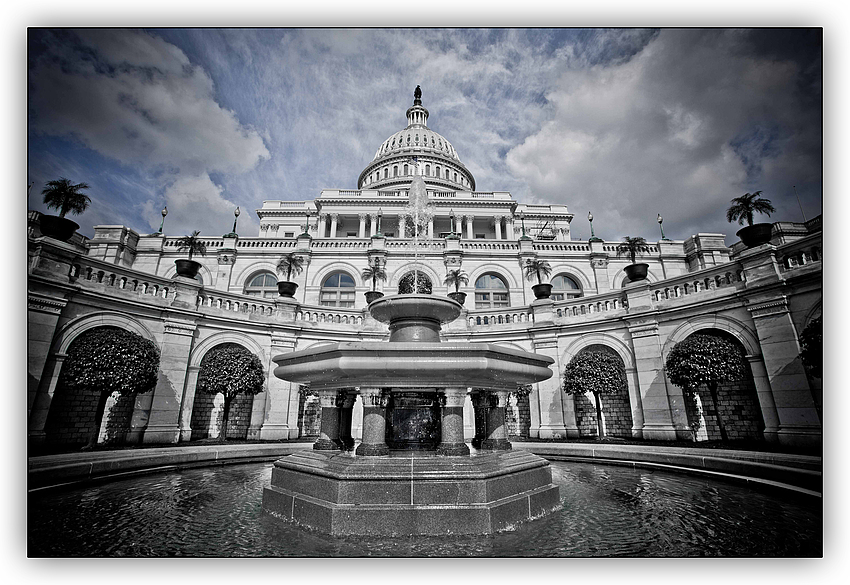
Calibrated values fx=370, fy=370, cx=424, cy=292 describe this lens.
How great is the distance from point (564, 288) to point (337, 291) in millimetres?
17616

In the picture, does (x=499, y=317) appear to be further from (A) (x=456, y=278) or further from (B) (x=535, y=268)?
(B) (x=535, y=268)

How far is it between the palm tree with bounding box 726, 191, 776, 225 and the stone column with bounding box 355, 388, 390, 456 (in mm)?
7619

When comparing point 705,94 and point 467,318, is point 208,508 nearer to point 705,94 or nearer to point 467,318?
point 705,94

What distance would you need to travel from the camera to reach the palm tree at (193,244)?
27.6 m

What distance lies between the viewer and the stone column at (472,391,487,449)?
6337mm

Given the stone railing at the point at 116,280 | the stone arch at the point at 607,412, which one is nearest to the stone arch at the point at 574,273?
the stone arch at the point at 607,412

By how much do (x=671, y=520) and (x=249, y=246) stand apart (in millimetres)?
30162

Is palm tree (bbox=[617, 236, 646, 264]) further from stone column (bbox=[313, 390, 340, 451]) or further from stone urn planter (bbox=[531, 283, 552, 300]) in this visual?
stone column (bbox=[313, 390, 340, 451])

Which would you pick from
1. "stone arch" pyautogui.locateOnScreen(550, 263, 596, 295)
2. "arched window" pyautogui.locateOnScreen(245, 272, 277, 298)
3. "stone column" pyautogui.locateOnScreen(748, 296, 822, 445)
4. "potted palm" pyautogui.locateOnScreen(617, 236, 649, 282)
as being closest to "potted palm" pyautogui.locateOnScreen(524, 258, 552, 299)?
"stone arch" pyautogui.locateOnScreen(550, 263, 596, 295)

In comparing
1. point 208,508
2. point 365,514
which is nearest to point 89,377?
point 208,508

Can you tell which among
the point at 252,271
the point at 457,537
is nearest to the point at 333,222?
the point at 252,271

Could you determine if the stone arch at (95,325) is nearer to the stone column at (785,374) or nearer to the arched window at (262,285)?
the arched window at (262,285)

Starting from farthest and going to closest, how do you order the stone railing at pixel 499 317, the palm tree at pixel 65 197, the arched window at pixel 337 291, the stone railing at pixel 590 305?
the arched window at pixel 337 291
the stone railing at pixel 499 317
the stone railing at pixel 590 305
the palm tree at pixel 65 197

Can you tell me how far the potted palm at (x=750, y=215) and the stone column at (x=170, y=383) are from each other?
16.8 metres
